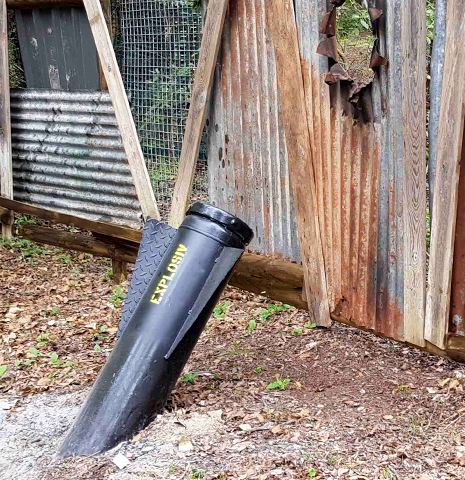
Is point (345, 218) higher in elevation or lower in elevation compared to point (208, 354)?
higher

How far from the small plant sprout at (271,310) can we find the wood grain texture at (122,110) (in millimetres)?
1268

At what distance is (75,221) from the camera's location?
748 centimetres

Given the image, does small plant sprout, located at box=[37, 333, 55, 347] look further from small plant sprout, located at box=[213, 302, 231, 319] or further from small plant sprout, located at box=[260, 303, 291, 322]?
small plant sprout, located at box=[260, 303, 291, 322]

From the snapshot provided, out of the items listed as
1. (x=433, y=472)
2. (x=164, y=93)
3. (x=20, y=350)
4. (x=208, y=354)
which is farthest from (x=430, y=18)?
(x=433, y=472)

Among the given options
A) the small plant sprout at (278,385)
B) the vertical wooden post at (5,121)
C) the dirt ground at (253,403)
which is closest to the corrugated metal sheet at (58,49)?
the vertical wooden post at (5,121)

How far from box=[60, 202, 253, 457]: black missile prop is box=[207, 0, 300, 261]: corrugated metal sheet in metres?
1.39

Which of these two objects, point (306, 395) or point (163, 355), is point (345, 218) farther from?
point (163, 355)

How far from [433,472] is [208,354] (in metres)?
2.13

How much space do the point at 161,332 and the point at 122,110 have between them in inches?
120

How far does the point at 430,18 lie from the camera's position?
29.5 ft

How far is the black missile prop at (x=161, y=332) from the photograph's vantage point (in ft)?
13.2

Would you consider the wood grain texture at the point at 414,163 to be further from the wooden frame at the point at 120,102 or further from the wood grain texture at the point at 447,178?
the wooden frame at the point at 120,102

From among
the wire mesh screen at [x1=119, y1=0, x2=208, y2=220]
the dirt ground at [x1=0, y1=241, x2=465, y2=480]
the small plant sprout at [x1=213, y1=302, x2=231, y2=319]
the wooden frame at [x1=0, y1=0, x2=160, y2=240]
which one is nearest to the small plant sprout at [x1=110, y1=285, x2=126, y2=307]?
the dirt ground at [x1=0, y1=241, x2=465, y2=480]

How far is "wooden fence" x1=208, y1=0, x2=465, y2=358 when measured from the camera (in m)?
4.24
